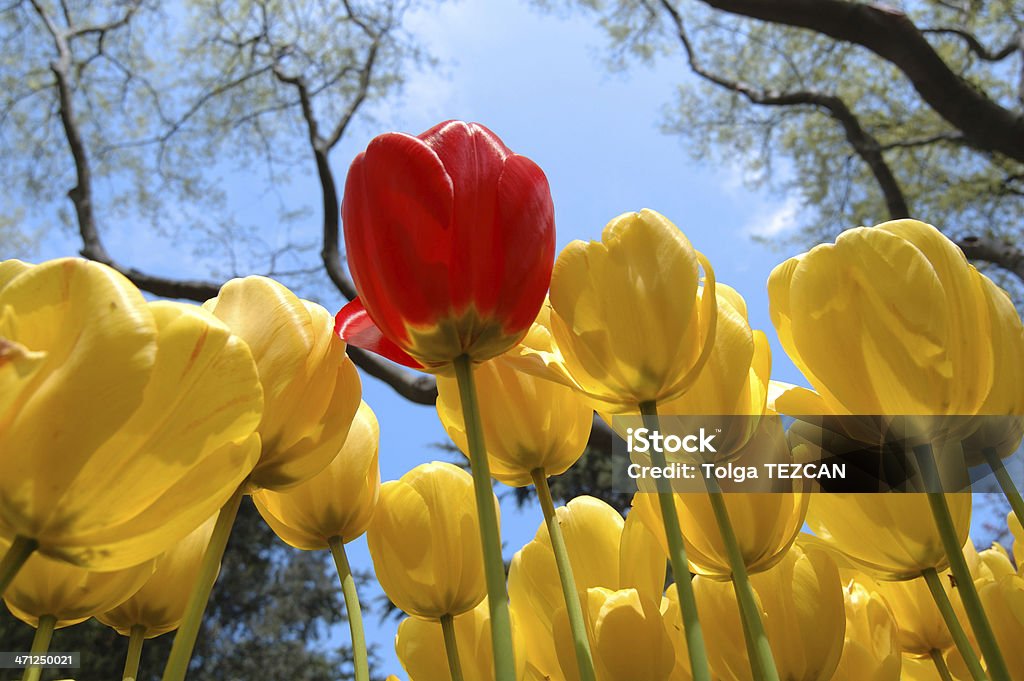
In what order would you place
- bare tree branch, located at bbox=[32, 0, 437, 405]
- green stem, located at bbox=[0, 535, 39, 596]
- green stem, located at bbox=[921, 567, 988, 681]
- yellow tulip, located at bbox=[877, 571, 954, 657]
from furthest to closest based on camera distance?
bare tree branch, located at bbox=[32, 0, 437, 405] → yellow tulip, located at bbox=[877, 571, 954, 657] → green stem, located at bbox=[921, 567, 988, 681] → green stem, located at bbox=[0, 535, 39, 596]

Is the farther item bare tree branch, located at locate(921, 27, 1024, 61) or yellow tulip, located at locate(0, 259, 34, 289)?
bare tree branch, located at locate(921, 27, 1024, 61)

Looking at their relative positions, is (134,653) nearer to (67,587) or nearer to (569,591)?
(67,587)

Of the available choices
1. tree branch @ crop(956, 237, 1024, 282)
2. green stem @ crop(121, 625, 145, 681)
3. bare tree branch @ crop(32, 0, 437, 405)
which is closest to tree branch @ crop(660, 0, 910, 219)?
tree branch @ crop(956, 237, 1024, 282)

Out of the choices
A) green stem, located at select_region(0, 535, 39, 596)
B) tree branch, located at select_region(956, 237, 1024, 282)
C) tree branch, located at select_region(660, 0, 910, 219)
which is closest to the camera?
green stem, located at select_region(0, 535, 39, 596)

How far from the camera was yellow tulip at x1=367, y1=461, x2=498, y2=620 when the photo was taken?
0.36 metres

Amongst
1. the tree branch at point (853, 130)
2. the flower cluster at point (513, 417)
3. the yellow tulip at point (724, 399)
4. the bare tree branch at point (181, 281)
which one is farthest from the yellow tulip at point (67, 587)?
the tree branch at point (853, 130)

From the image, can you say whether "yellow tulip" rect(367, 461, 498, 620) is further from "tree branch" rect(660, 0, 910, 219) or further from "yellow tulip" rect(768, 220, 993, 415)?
"tree branch" rect(660, 0, 910, 219)

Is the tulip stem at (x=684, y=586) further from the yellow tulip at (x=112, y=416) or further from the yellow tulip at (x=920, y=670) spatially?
the yellow tulip at (x=920, y=670)

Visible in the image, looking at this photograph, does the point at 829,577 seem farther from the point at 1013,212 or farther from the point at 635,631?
the point at 1013,212

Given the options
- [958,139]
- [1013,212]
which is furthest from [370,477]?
[1013,212]

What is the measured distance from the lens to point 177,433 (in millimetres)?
208

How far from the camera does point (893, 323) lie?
0.26 meters

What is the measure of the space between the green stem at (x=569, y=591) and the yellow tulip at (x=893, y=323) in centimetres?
11

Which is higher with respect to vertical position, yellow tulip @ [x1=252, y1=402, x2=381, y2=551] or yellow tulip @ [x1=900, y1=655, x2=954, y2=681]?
yellow tulip @ [x1=252, y1=402, x2=381, y2=551]
